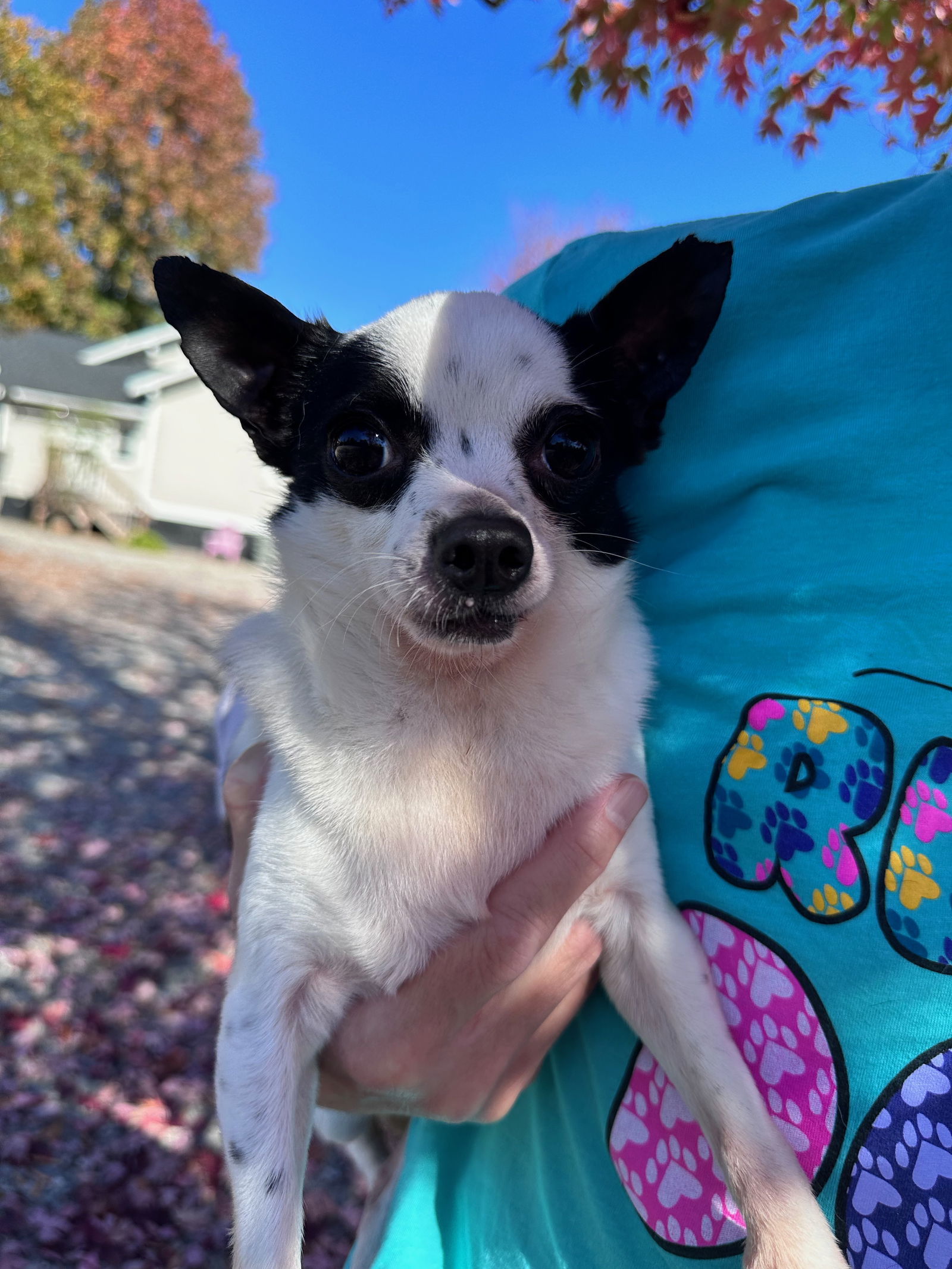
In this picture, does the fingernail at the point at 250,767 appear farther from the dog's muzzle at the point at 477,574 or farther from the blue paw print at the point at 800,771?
the blue paw print at the point at 800,771

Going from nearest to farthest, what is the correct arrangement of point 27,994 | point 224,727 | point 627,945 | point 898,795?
point 898,795 < point 627,945 < point 224,727 < point 27,994

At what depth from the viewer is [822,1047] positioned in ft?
3.45

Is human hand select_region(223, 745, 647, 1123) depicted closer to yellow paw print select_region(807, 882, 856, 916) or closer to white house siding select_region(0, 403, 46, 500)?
yellow paw print select_region(807, 882, 856, 916)

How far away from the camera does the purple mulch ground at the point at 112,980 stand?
3102 millimetres

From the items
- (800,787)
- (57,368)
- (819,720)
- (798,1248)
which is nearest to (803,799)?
(800,787)

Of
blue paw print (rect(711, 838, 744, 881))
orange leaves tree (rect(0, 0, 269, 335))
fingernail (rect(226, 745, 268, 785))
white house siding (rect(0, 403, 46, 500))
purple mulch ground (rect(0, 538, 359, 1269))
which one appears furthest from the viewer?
orange leaves tree (rect(0, 0, 269, 335))

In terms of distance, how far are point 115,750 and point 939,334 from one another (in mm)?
7850

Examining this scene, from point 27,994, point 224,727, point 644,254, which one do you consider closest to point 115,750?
point 27,994

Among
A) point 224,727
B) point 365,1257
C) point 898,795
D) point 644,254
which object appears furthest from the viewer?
point 224,727

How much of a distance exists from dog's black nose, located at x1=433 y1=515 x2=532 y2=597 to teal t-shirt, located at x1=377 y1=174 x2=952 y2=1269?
376 millimetres

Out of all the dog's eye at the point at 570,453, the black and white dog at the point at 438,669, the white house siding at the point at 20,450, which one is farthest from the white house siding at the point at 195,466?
the dog's eye at the point at 570,453

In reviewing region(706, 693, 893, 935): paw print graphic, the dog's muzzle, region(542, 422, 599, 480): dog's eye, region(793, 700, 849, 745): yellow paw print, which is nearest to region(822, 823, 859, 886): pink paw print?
region(706, 693, 893, 935): paw print graphic

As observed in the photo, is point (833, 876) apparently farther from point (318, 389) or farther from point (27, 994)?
point (27, 994)

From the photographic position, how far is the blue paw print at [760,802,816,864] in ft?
3.75
